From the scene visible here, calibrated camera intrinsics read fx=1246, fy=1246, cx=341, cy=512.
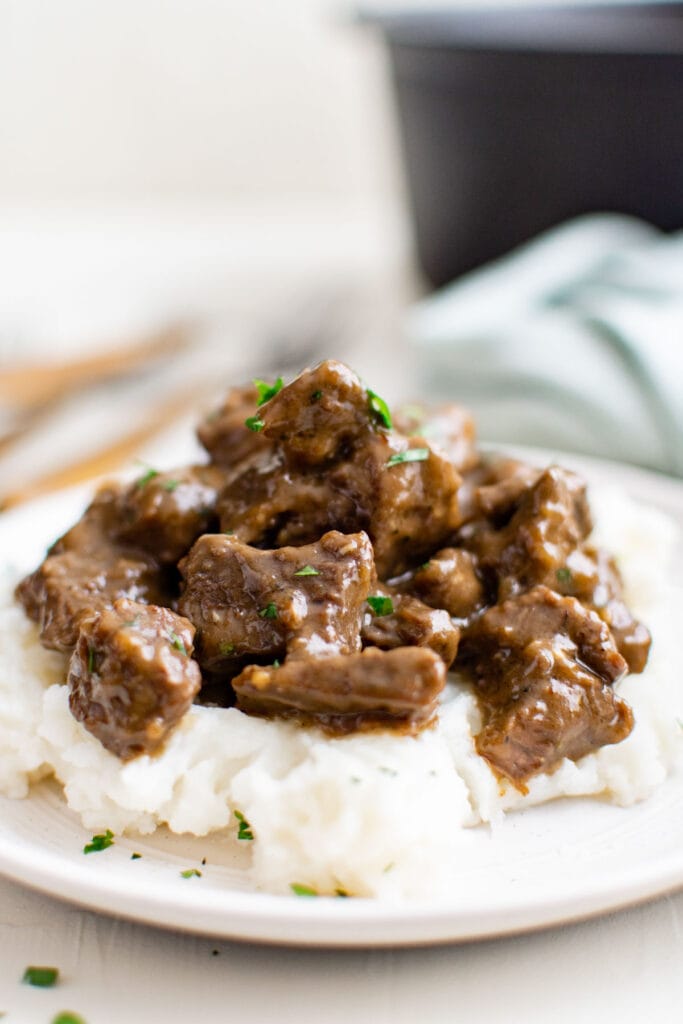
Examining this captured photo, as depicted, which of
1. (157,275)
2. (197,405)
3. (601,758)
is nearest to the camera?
(601,758)

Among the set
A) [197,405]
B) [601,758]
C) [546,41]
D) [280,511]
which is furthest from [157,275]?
[601,758]

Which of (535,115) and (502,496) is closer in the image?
(502,496)

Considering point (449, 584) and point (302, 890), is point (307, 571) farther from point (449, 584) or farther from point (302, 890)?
point (302, 890)

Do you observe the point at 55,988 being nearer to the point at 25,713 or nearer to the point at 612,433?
the point at 25,713

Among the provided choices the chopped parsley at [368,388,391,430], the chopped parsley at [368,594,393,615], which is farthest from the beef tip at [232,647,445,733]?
the chopped parsley at [368,388,391,430]

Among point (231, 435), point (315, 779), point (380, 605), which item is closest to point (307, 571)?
point (380, 605)

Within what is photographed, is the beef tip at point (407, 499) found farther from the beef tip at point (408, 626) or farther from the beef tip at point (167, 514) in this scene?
the beef tip at point (167, 514)

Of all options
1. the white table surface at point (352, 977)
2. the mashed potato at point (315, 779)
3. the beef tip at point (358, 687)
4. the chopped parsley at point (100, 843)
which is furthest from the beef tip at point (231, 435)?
the white table surface at point (352, 977)
